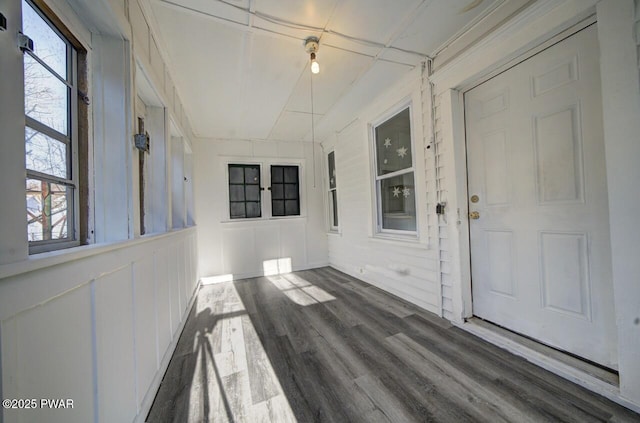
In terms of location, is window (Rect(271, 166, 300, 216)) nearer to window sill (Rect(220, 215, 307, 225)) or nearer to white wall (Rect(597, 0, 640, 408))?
window sill (Rect(220, 215, 307, 225))

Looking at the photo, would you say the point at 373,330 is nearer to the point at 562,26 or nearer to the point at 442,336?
the point at 442,336

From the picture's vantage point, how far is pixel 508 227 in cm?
194

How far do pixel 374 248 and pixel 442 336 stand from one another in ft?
5.03

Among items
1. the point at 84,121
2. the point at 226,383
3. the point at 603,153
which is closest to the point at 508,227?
the point at 603,153

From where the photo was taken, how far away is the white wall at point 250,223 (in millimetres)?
4109

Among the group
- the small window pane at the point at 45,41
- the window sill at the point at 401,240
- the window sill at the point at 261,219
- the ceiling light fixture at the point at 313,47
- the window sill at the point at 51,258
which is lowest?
the window sill at the point at 401,240

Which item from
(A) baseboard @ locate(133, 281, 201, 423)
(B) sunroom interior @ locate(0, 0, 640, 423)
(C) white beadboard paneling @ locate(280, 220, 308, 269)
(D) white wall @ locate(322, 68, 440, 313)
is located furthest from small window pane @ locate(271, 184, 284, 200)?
(A) baseboard @ locate(133, 281, 201, 423)

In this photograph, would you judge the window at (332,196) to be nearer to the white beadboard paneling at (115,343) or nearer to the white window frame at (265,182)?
the white window frame at (265,182)

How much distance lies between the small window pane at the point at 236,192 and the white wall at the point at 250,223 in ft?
0.44

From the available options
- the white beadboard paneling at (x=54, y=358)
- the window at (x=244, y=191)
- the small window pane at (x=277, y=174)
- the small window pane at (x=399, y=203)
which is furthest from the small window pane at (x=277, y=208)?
the white beadboard paneling at (x=54, y=358)

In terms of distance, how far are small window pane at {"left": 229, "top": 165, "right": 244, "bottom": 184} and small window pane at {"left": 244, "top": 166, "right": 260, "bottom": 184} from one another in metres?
0.07

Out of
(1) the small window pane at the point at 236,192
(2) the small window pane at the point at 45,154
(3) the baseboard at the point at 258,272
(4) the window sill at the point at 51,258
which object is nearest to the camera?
(4) the window sill at the point at 51,258

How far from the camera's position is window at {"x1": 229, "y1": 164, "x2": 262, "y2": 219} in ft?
14.3

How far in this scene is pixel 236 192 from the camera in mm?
4367
